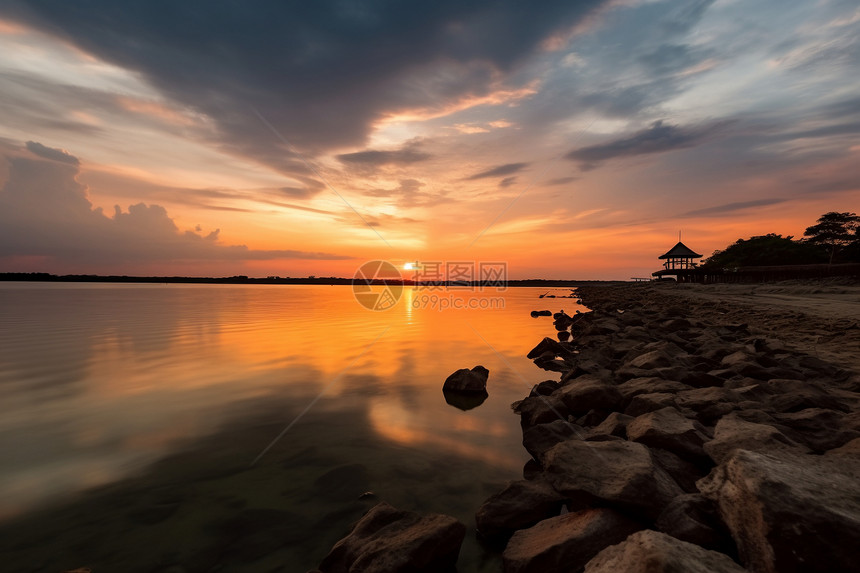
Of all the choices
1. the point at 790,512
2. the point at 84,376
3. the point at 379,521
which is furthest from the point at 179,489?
the point at 84,376

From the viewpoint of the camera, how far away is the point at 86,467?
5.66 metres

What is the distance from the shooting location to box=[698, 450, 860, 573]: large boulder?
91.7 inches

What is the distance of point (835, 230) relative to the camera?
6253cm

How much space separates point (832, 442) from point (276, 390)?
392 inches

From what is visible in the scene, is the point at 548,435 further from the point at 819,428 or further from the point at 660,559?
the point at 660,559

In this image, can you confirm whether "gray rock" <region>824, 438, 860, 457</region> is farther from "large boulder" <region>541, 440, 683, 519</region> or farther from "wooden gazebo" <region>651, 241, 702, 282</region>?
"wooden gazebo" <region>651, 241, 702, 282</region>

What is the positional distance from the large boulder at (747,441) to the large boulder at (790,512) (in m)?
0.80

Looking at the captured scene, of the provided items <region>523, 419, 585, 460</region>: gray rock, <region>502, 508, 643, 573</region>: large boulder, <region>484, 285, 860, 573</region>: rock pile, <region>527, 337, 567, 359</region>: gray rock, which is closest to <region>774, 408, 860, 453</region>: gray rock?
<region>484, 285, 860, 573</region>: rock pile

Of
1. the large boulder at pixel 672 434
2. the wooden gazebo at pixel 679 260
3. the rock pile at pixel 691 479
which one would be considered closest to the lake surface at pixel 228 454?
the rock pile at pixel 691 479

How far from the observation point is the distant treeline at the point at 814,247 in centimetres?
5929

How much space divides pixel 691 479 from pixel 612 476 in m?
1.17

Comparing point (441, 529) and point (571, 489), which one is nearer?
point (441, 529)

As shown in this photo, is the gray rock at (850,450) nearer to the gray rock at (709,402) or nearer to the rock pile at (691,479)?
the rock pile at (691,479)

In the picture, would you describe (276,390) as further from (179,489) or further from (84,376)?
(84,376)
